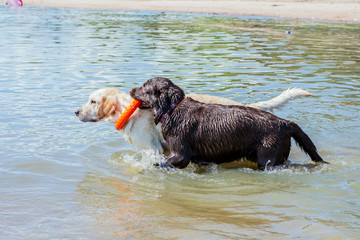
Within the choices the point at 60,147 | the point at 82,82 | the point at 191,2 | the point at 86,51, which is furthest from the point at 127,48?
the point at 191,2

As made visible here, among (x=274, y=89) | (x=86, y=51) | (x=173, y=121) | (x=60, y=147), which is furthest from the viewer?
(x=86, y=51)

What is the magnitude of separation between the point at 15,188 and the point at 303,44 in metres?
15.6

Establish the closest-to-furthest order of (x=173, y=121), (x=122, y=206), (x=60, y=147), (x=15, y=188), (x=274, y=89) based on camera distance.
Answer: (x=122, y=206)
(x=15, y=188)
(x=173, y=121)
(x=60, y=147)
(x=274, y=89)

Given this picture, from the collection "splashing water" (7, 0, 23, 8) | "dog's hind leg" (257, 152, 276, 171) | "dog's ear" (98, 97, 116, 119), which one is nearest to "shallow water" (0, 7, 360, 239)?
"dog's hind leg" (257, 152, 276, 171)

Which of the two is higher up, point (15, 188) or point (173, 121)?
point (173, 121)

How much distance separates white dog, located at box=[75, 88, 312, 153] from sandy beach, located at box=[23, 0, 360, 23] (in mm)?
27542

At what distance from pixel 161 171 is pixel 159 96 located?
3.27 ft

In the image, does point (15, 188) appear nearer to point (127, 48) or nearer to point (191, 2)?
point (127, 48)

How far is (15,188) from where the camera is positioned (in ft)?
18.3

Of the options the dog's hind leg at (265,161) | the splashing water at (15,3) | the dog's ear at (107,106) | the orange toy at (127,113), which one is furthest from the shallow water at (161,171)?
the splashing water at (15,3)

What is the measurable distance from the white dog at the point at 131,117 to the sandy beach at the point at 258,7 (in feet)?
90.4

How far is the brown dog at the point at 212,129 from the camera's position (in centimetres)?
584

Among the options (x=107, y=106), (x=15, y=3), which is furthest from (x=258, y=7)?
(x=107, y=106)

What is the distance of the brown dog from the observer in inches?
230
